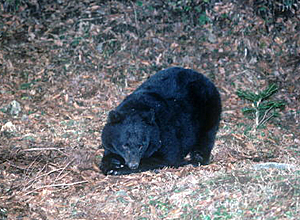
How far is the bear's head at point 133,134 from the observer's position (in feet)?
18.3

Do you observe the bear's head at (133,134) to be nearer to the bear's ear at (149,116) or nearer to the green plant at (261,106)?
the bear's ear at (149,116)

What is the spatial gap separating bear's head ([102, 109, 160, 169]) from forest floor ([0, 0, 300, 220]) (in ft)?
1.20

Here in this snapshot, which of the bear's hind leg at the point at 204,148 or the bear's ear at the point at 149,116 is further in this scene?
the bear's hind leg at the point at 204,148

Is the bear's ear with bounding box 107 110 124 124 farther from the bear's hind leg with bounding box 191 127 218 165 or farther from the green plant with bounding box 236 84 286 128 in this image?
the green plant with bounding box 236 84 286 128

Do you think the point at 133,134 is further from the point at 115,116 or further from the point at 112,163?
the point at 112,163

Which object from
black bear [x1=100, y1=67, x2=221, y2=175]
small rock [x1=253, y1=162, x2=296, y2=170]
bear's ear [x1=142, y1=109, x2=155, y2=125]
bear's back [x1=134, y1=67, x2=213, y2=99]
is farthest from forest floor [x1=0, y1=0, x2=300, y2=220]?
bear's back [x1=134, y1=67, x2=213, y2=99]

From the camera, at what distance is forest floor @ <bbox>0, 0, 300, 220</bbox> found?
4.76m

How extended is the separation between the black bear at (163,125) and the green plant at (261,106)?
74 cm

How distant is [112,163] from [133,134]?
2.24ft

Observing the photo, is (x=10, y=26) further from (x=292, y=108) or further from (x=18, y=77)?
(x=292, y=108)

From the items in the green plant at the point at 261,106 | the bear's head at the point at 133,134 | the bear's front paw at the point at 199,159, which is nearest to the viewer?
the bear's head at the point at 133,134

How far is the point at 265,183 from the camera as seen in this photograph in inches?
187

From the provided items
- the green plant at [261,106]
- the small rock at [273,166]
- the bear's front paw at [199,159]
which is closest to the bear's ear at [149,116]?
the bear's front paw at [199,159]

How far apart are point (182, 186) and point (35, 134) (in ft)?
10.5
